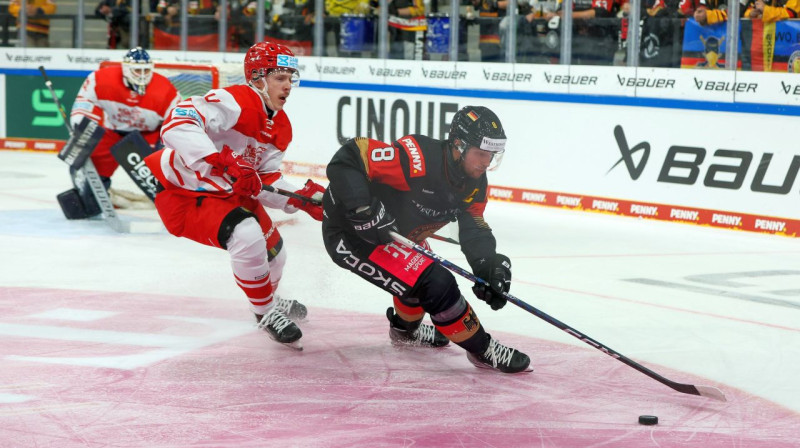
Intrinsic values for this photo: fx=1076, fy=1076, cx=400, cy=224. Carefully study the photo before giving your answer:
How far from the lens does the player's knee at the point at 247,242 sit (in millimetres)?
4191

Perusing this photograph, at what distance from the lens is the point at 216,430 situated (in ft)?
10.6

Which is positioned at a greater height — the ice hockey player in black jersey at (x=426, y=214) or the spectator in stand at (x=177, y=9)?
the spectator in stand at (x=177, y=9)

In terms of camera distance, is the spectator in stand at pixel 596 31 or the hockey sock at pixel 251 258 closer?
the hockey sock at pixel 251 258

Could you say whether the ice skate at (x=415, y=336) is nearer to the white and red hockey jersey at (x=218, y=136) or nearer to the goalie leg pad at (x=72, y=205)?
the white and red hockey jersey at (x=218, y=136)

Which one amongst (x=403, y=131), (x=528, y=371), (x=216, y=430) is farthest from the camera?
(x=403, y=131)

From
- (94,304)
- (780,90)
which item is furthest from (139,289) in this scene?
(780,90)

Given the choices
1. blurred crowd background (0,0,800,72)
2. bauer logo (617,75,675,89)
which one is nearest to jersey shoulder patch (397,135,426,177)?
blurred crowd background (0,0,800,72)

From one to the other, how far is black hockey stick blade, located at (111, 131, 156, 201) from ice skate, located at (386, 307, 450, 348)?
3578 mm

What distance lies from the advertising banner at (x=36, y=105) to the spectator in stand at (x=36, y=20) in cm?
51

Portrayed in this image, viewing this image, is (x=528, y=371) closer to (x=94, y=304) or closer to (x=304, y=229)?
(x=94, y=304)

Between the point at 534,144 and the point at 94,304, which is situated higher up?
the point at 534,144

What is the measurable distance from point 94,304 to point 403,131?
17.8 ft

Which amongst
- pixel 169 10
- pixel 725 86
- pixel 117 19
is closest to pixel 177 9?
pixel 169 10

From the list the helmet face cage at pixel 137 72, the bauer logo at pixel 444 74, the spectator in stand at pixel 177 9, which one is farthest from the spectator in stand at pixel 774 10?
the spectator in stand at pixel 177 9
